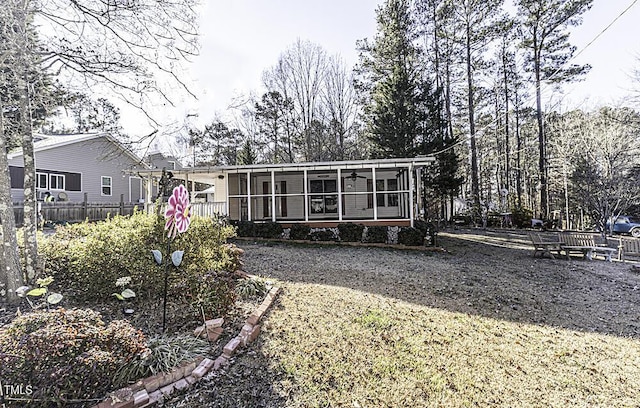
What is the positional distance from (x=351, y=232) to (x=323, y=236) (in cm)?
93

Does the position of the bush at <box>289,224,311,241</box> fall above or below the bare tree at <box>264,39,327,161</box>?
below

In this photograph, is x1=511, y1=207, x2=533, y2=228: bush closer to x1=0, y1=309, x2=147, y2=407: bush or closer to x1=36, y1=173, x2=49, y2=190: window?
x1=0, y1=309, x2=147, y2=407: bush

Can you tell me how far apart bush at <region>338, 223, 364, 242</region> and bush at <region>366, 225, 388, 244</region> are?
28 centimetres

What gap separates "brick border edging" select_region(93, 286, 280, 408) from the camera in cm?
251

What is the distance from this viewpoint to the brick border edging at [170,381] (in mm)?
2506

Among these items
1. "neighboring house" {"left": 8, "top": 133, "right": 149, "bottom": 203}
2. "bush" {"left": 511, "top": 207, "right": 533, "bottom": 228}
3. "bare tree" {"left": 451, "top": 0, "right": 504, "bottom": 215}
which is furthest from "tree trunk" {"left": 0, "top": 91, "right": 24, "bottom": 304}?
"bush" {"left": 511, "top": 207, "right": 533, "bottom": 228}

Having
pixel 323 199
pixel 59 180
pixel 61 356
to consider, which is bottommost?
pixel 61 356

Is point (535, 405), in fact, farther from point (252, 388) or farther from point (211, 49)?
point (211, 49)

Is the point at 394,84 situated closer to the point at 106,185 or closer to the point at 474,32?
the point at 474,32

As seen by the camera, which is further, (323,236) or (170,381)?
(323,236)

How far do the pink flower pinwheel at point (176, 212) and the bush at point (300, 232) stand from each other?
7.13 m

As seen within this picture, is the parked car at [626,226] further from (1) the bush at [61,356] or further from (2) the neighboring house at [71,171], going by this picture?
(2) the neighboring house at [71,171]

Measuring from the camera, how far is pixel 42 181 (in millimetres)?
15664

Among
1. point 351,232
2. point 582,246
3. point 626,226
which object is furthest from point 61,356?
point 626,226
